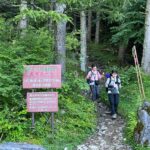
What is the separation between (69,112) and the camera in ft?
42.4

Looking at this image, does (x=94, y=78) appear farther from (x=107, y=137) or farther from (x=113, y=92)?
(x=107, y=137)

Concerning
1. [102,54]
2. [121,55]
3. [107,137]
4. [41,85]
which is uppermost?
[102,54]

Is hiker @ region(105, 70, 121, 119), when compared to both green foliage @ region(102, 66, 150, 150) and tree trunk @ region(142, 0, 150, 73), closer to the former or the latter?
green foliage @ region(102, 66, 150, 150)

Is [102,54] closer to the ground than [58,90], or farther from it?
farther from it

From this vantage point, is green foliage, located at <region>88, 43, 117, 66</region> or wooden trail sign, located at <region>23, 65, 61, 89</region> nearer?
wooden trail sign, located at <region>23, 65, 61, 89</region>

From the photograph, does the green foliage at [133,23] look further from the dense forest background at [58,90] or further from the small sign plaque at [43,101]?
the small sign plaque at [43,101]

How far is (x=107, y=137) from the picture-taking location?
12.3 m

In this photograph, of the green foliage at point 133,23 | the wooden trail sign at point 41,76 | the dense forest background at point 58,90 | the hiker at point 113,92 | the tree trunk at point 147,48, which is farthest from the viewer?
the green foliage at point 133,23

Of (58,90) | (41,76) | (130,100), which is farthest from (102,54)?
(41,76)

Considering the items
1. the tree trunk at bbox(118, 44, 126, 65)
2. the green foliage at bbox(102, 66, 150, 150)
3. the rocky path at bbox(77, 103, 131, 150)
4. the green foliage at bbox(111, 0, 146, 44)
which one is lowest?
the rocky path at bbox(77, 103, 131, 150)

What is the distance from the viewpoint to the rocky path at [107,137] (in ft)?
37.4

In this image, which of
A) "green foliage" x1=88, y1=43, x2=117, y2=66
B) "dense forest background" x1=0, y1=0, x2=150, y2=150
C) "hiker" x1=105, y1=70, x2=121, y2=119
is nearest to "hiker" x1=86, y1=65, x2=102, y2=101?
"dense forest background" x1=0, y1=0, x2=150, y2=150

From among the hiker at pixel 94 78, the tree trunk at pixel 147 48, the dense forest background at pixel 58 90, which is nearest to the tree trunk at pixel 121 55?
the tree trunk at pixel 147 48

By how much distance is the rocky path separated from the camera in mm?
11398
